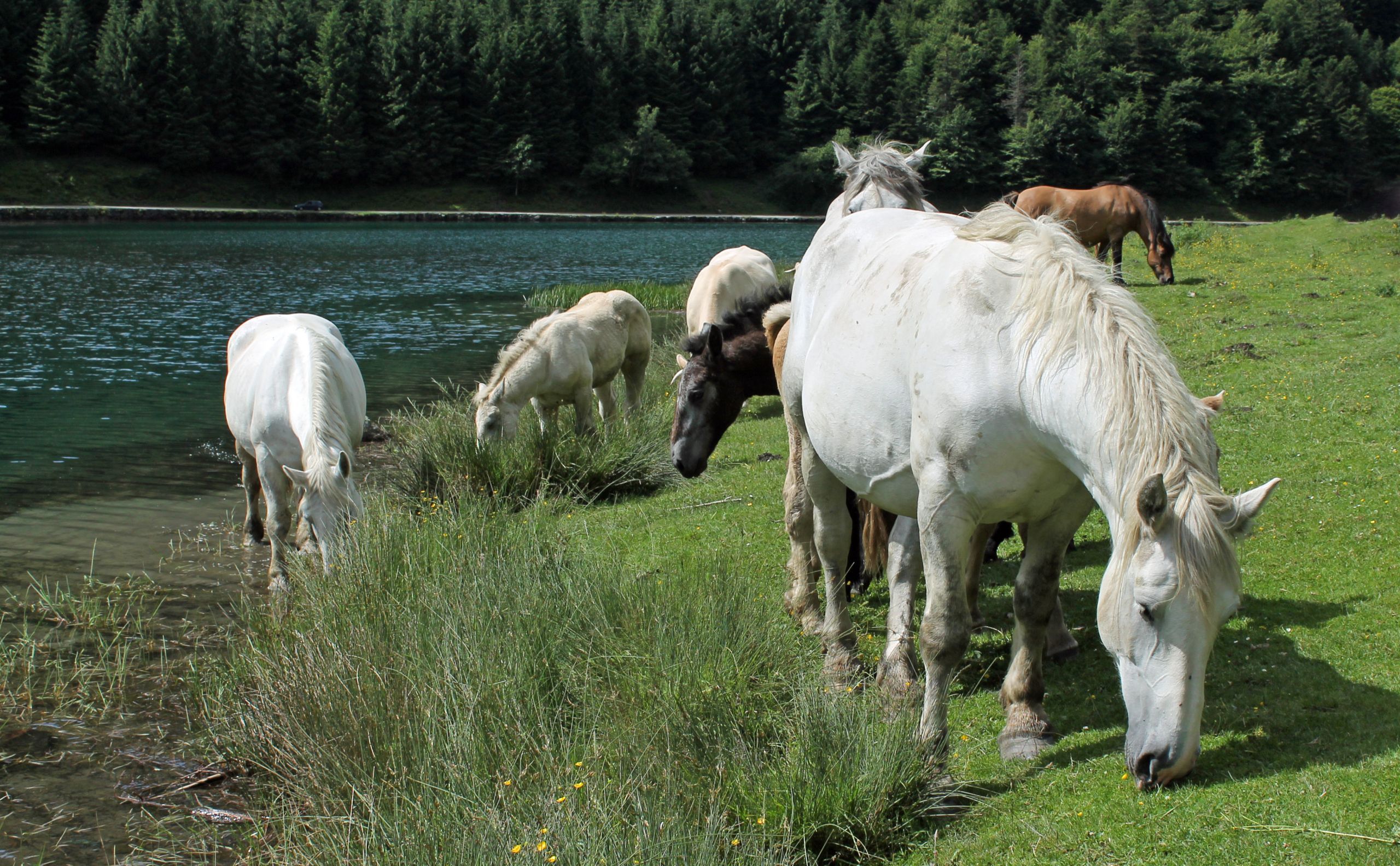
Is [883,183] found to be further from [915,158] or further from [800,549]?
[800,549]

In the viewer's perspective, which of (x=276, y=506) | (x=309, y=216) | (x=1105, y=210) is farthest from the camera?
(x=309, y=216)

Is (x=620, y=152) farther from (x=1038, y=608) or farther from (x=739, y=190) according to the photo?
(x=1038, y=608)

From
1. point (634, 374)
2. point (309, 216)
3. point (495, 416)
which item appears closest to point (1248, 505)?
point (495, 416)

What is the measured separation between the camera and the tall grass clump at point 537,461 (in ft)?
32.2

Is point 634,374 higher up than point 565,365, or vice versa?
point 565,365

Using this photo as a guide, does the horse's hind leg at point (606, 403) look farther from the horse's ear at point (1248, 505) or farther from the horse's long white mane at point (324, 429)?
the horse's ear at point (1248, 505)

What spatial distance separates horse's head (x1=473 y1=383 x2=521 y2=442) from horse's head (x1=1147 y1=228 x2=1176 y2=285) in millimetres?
12866

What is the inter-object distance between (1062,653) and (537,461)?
592 centimetres

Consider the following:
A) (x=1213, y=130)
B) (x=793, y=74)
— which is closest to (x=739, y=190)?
(x=793, y=74)

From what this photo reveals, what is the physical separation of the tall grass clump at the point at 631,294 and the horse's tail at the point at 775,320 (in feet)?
57.5

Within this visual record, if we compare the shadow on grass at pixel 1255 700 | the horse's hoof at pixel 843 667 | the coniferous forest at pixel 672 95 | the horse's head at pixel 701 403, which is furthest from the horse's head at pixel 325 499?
the coniferous forest at pixel 672 95

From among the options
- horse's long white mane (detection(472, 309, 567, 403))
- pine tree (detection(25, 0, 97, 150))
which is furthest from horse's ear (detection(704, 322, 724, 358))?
pine tree (detection(25, 0, 97, 150))

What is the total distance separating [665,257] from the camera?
41750 millimetres

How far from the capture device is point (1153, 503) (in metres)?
3.05
